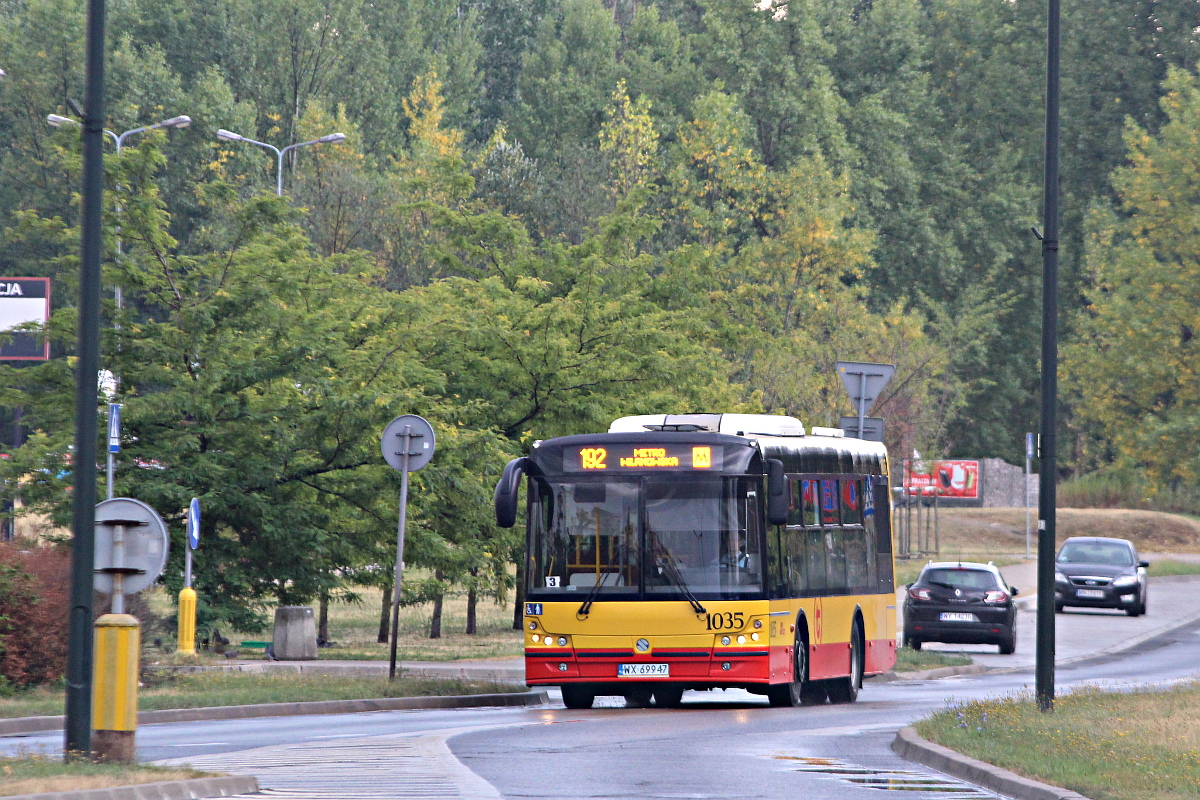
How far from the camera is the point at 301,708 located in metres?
20.1

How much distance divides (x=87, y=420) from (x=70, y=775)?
230 cm

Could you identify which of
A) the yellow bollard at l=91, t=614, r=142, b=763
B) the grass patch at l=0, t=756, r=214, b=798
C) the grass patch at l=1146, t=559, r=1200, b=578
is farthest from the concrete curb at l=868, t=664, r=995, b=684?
the grass patch at l=1146, t=559, r=1200, b=578

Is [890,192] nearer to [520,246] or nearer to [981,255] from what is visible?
[981,255]

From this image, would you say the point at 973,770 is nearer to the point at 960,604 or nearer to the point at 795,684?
the point at 795,684

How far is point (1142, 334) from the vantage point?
71625 mm

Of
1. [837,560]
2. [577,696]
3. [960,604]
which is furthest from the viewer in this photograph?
[960,604]

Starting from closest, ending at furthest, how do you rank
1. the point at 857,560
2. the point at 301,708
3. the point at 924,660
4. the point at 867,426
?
the point at 301,708
the point at 857,560
the point at 867,426
the point at 924,660

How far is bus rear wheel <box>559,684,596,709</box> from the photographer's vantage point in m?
20.7

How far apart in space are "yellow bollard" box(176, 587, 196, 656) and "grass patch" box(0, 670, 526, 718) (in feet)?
6.19

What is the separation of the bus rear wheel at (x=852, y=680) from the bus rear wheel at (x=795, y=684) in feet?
5.43

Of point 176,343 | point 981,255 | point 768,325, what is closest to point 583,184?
point 768,325

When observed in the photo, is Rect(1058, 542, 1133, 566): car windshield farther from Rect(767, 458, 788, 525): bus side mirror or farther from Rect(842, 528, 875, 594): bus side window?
Rect(767, 458, 788, 525): bus side mirror

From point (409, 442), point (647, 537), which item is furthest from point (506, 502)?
point (409, 442)

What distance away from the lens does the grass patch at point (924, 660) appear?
1169 inches
